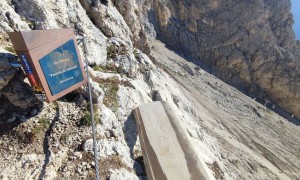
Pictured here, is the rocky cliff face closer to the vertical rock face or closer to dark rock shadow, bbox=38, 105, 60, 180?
dark rock shadow, bbox=38, 105, 60, 180

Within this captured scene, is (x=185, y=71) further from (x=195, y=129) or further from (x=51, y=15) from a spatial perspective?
(x=51, y=15)

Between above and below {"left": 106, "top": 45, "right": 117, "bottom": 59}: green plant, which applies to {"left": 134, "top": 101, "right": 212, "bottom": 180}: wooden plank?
below

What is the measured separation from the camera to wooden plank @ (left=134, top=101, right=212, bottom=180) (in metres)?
10.9

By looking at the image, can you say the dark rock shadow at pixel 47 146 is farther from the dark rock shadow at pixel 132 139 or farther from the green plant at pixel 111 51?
the green plant at pixel 111 51

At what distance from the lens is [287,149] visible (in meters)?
39.5

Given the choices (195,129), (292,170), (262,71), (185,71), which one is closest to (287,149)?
(292,170)

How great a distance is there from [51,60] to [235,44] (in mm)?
64867

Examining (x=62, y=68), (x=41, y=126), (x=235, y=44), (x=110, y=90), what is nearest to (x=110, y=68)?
(x=110, y=90)

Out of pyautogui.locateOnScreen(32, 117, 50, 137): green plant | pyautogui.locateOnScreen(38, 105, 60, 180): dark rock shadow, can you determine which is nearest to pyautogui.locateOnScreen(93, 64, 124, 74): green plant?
pyautogui.locateOnScreen(38, 105, 60, 180): dark rock shadow

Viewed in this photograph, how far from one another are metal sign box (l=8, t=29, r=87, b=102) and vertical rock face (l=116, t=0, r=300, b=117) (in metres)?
54.5

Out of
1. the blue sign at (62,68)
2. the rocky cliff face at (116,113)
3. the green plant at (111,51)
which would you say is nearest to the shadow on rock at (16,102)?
the rocky cliff face at (116,113)

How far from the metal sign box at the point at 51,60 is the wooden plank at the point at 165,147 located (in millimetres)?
3499

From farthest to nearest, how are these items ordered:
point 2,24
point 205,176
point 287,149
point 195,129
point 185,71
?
1. point 185,71
2. point 287,149
3. point 195,129
4. point 2,24
5. point 205,176

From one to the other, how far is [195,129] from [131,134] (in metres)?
9.55
